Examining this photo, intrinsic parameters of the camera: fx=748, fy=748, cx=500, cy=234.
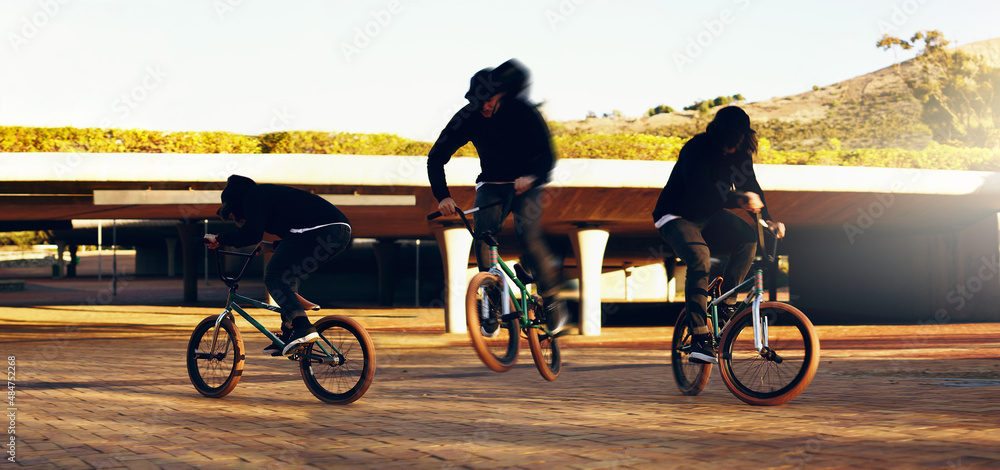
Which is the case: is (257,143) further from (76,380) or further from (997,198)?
(997,198)

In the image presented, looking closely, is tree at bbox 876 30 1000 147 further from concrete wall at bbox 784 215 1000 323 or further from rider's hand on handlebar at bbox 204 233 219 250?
rider's hand on handlebar at bbox 204 233 219 250

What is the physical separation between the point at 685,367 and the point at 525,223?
80.3 inches

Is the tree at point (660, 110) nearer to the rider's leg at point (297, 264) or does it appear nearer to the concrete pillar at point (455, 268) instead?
the concrete pillar at point (455, 268)

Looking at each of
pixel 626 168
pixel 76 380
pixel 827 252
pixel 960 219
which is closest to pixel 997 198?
pixel 960 219

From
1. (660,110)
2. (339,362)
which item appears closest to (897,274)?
(339,362)

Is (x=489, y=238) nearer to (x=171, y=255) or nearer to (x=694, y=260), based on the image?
(x=694, y=260)

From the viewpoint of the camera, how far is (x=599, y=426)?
4.73m

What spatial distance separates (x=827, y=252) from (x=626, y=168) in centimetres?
2105

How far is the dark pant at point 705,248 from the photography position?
18.7ft

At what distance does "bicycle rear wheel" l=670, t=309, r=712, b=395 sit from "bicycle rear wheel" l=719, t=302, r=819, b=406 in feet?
1.70

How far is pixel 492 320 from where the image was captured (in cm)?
582

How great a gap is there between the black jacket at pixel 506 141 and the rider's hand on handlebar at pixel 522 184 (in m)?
0.10

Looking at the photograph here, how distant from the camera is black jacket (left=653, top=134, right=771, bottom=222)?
18.7 feet

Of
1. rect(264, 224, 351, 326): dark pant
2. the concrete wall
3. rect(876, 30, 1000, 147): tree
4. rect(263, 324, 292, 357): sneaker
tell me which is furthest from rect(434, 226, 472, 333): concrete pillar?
rect(876, 30, 1000, 147): tree
